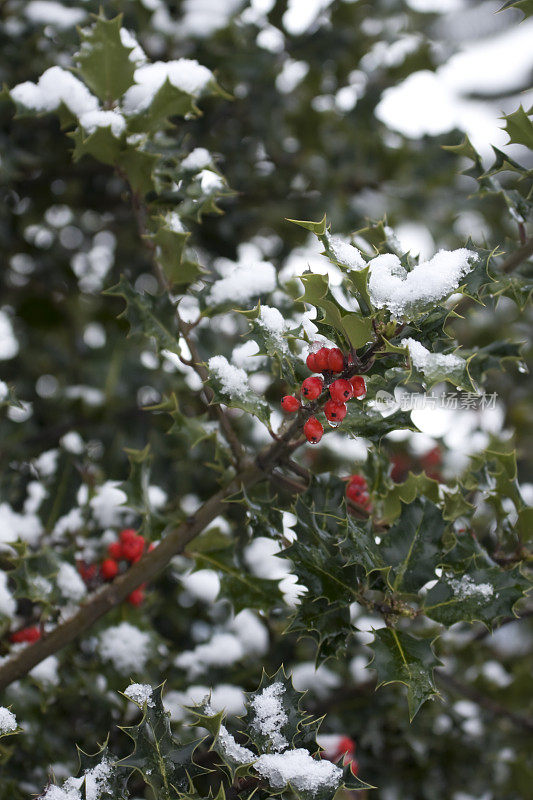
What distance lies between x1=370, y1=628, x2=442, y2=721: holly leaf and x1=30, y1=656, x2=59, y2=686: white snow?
2.42ft

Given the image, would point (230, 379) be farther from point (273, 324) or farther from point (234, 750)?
point (234, 750)

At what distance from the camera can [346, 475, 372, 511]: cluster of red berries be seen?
1457mm

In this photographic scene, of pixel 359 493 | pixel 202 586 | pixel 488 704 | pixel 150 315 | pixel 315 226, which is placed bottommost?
pixel 488 704

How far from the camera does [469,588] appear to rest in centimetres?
118

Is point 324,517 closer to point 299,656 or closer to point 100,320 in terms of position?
point 299,656

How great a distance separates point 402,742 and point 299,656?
1.15 feet

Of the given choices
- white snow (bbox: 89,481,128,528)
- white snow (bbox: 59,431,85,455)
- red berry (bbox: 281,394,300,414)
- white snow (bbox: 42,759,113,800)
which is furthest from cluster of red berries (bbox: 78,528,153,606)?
red berry (bbox: 281,394,300,414)

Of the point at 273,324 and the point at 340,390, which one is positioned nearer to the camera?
the point at 340,390

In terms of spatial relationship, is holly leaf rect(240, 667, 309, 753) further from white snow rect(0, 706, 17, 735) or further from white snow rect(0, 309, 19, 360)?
white snow rect(0, 309, 19, 360)

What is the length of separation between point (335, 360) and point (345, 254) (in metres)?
0.15

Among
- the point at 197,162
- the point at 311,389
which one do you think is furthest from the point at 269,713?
the point at 197,162

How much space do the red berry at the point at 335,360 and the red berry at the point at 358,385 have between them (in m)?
0.02

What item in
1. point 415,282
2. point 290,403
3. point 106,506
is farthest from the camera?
point 106,506

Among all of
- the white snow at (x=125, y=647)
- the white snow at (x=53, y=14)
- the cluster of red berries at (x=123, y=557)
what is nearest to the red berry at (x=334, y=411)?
the cluster of red berries at (x=123, y=557)
